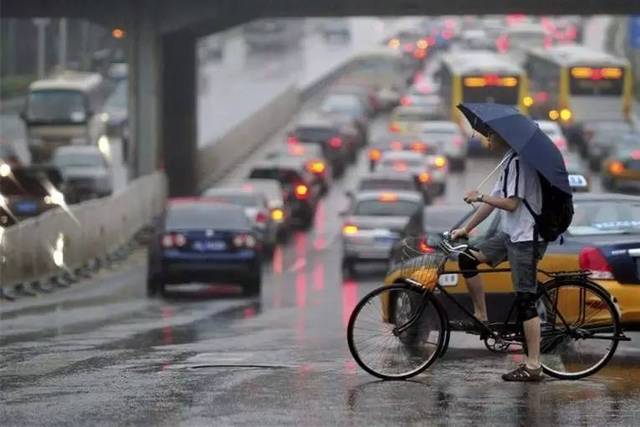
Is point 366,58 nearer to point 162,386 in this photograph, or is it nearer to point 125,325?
point 125,325

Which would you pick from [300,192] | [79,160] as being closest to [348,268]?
[300,192]

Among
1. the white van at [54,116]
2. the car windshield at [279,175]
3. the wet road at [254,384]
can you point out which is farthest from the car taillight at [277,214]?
the wet road at [254,384]

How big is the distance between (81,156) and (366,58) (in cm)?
5106

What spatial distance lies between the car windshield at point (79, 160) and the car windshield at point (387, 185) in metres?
7.49

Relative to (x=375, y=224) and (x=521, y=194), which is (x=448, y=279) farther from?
(x=375, y=224)

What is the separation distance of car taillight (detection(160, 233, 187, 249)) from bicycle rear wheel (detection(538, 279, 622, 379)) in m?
15.8

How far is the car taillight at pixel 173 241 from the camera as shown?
88.5 ft

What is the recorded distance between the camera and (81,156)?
47344mm

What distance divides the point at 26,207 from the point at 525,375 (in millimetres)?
24862

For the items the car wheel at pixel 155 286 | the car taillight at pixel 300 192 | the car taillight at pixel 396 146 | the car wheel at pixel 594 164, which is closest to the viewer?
the car wheel at pixel 155 286

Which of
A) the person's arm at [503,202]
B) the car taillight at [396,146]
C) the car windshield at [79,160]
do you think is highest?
the person's arm at [503,202]

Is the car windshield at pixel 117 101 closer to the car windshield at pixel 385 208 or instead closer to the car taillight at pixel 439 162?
the car taillight at pixel 439 162

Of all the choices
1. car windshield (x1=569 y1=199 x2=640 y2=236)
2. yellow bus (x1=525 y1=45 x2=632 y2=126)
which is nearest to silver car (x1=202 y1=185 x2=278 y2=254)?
car windshield (x1=569 y1=199 x2=640 y2=236)

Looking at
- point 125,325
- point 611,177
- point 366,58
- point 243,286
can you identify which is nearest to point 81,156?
point 611,177
